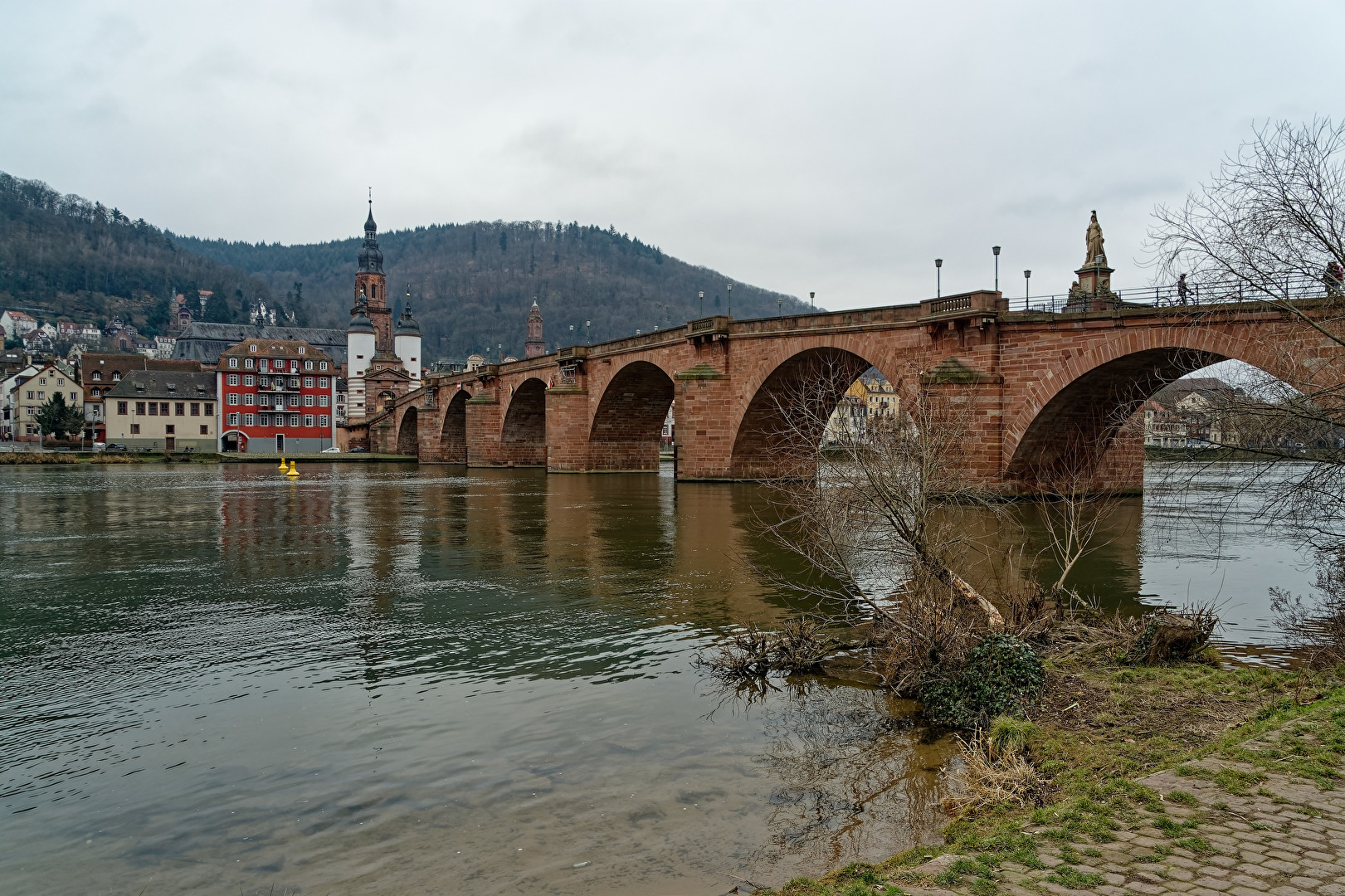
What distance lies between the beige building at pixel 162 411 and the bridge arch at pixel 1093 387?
77.6m

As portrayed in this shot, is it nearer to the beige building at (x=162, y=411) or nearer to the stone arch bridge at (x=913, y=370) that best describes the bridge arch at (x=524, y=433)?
the stone arch bridge at (x=913, y=370)

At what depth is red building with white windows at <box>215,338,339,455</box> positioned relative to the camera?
8800 cm

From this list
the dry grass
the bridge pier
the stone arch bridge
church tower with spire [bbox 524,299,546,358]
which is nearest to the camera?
the dry grass

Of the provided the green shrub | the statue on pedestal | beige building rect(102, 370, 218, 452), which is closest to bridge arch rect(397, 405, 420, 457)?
beige building rect(102, 370, 218, 452)

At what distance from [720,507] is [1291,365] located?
18.8 metres

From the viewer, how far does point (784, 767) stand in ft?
23.2

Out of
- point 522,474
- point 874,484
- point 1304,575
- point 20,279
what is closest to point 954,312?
point 1304,575

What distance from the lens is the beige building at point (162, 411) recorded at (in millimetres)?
81688

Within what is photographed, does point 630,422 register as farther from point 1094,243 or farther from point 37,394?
point 37,394

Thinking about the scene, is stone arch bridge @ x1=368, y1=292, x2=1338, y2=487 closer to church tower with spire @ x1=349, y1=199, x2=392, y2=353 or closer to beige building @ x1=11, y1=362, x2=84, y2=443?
beige building @ x1=11, y1=362, x2=84, y2=443

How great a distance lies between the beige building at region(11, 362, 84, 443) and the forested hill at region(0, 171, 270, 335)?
75.4 m

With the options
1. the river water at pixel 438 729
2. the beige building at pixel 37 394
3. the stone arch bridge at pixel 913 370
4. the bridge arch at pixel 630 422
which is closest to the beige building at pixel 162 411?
the beige building at pixel 37 394

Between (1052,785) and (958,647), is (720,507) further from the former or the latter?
(1052,785)

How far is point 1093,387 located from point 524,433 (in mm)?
44415
